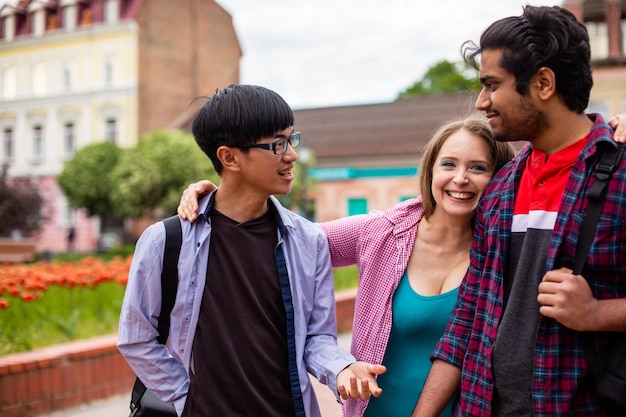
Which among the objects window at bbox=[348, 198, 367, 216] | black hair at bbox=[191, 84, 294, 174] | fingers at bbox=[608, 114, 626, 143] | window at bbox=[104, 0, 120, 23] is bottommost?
fingers at bbox=[608, 114, 626, 143]

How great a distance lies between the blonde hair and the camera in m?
2.79

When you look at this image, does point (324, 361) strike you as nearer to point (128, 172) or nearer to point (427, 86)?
point (128, 172)

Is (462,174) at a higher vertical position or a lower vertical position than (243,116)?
lower

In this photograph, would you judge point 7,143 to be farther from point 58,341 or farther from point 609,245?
point 609,245

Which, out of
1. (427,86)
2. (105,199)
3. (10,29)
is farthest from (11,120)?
(427,86)

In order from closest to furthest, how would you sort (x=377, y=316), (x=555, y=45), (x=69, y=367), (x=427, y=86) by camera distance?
(x=555, y=45) < (x=377, y=316) < (x=69, y=367) < (x=427, y=86)

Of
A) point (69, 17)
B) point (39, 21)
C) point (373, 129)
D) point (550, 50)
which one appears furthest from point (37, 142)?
point (550, 50)

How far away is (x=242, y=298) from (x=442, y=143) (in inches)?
39.7

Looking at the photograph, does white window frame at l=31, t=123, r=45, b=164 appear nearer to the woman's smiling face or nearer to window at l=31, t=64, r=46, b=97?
window at l=31, t=64, r=46, b=97

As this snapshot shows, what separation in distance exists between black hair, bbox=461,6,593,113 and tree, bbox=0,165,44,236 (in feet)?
98.1

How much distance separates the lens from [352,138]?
117 ft

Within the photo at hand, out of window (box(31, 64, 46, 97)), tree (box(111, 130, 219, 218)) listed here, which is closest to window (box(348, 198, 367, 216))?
tree (box(111, 130, 219, 218))

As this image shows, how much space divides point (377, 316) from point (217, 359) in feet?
2.15

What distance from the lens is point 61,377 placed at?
5.66 m
